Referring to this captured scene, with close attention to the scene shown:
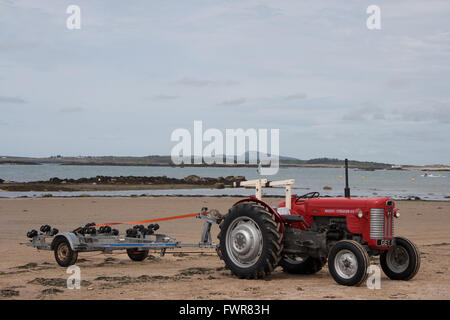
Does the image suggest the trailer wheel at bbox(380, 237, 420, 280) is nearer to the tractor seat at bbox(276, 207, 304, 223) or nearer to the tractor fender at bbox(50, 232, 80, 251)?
the tractor seat at bbox(276, 207, 304, 223)

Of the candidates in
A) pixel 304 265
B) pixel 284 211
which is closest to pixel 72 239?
pixel 284 211

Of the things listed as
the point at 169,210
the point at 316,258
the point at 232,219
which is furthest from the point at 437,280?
the point at 169,210

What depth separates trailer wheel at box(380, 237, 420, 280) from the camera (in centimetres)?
1002

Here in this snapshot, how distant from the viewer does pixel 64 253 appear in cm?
1149

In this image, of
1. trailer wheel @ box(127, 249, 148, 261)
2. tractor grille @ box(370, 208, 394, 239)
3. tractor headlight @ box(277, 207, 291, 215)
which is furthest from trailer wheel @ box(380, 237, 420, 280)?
trailer wheel @ box(127, 249, 148, 261)

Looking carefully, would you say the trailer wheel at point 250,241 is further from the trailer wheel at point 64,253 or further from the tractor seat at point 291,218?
the trailer wheel at point 64,253

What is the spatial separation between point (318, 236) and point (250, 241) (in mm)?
1106

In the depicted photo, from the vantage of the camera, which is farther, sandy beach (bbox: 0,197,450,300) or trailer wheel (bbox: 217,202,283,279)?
trailer wheel (bbox: 217,202,283,279)

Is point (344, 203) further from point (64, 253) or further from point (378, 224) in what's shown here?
point (64, 253)

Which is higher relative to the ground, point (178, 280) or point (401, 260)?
point (401, 260)
